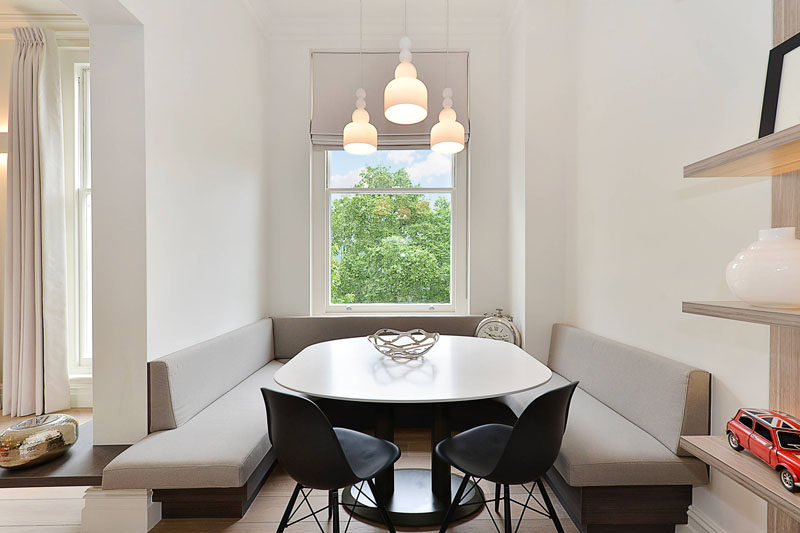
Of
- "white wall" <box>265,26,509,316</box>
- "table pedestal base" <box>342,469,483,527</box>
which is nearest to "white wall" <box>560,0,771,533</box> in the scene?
"white wall" <box>265,26,509,316</box>

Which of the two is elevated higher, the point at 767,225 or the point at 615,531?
the point at 767,225

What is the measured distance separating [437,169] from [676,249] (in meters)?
2.29

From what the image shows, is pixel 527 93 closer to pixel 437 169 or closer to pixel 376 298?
pixel 437 169

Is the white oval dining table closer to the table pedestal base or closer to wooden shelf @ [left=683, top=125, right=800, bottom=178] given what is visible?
the table pedestal base

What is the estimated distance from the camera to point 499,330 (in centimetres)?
349

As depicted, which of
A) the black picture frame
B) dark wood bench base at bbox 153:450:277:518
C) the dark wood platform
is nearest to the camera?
the black picture frame

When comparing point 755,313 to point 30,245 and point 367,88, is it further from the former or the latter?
point 30,245

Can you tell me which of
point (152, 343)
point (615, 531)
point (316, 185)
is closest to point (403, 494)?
point (615, 531)

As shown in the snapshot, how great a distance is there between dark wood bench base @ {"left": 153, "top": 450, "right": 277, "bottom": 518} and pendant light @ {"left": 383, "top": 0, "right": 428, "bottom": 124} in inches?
74.8

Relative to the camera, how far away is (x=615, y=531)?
1937 mm

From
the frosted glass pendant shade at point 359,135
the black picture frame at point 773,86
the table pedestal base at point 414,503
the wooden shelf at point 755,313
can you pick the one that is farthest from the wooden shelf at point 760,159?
the table pedestal base at point 414,503

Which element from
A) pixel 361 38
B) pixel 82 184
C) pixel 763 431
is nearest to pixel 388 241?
pixel 361 38

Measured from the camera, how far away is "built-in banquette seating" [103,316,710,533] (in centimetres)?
184

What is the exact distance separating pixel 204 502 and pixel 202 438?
27cm
